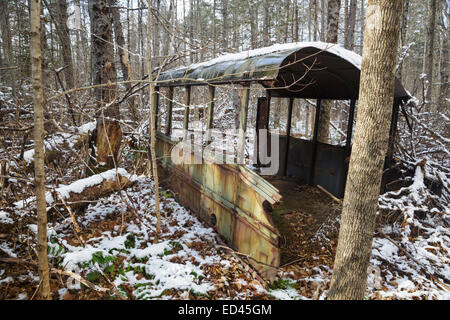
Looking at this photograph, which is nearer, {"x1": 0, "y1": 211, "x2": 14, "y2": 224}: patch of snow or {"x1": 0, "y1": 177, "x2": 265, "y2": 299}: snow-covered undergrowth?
{"x1": 0, "y1": 177, "x2": 265, "y2": 299}: snow-covered undergrowth

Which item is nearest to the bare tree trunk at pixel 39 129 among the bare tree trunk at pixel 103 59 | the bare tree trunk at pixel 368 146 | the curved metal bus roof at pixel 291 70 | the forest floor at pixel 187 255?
the forest floor at pixel 187 255

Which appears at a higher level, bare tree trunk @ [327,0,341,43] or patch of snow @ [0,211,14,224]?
bare tree trunk @ [327,0,341,43]

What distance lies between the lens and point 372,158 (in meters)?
2.79

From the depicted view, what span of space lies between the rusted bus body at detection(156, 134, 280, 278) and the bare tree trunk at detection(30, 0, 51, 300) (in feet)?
8.48

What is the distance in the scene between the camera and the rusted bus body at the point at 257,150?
397cm

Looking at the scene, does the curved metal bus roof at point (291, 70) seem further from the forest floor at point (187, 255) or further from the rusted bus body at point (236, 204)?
the forest floor at point (187, 255)

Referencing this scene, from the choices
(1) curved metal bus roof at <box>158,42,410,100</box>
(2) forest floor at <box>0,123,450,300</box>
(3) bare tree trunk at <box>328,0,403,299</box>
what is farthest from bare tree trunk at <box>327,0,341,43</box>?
(3) bare tree trunk at <box>328,0,403,299</box>

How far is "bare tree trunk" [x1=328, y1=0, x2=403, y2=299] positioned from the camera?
2670 mm

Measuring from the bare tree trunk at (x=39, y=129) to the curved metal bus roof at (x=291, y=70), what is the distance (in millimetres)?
1108

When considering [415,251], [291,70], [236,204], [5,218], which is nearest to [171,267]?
[236,204]

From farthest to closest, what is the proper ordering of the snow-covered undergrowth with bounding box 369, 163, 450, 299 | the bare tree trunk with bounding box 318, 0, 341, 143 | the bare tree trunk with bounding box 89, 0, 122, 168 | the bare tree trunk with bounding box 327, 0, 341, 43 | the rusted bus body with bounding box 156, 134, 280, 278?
the bare tree trunk with bounding box 327, 0, 341, 43
the bare tree trunk with bounding box 318, 0, 341, 143
the bare tree trunk with bounding box 89, 0, 122, 168
the snow-covered undergrowth with bounding box 369, 163, 450, 299
the rusted bus body with bounding box 156, 134, 280, 278

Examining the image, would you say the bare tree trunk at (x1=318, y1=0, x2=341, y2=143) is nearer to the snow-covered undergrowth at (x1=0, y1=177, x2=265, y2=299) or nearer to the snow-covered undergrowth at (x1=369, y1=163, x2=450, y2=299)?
the snow-covered undergrowth at (x1=369, y1=163, x2=450, y2=299)

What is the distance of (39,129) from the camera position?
7.97 ft
